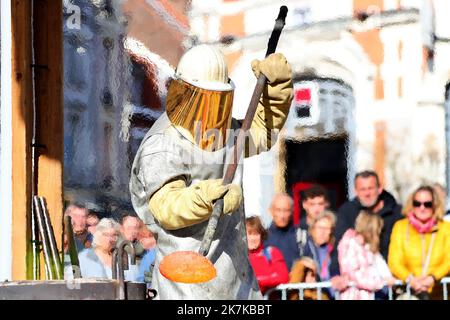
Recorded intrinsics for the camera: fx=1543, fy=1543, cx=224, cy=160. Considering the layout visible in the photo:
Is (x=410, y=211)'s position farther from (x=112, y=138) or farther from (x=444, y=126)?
(x=112, y=138)

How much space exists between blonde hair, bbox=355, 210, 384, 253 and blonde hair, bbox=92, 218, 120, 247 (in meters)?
0.98

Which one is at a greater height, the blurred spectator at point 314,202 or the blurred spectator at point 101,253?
the blurred spectator at point 314,202

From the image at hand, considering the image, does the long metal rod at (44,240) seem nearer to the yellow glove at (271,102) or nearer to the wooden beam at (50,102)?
the wooden beam at (50,102)

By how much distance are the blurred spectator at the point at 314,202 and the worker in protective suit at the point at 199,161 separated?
34 centimetres

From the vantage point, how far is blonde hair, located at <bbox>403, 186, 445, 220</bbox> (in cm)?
534

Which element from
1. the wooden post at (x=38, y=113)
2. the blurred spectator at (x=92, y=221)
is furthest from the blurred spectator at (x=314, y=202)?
the wooden post at (x=38, y=113)

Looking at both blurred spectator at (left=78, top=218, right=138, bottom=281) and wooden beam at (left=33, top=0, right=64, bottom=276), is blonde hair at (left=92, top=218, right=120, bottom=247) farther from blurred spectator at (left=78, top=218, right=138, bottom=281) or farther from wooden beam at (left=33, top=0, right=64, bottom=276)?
wooden beam at (left=33, top=0, right=64, bottom=276)

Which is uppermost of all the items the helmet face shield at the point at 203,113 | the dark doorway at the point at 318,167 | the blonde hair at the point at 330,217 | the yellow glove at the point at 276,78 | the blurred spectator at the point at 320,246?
the yellow glove at the point at 276,78

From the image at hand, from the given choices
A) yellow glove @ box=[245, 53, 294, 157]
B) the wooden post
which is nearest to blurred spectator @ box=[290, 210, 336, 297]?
yellow glove @ box=[245, 53, 294, 157]

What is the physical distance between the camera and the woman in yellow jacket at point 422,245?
533 cm

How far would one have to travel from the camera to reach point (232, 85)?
5.34m

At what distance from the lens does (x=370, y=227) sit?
552 centimetres
